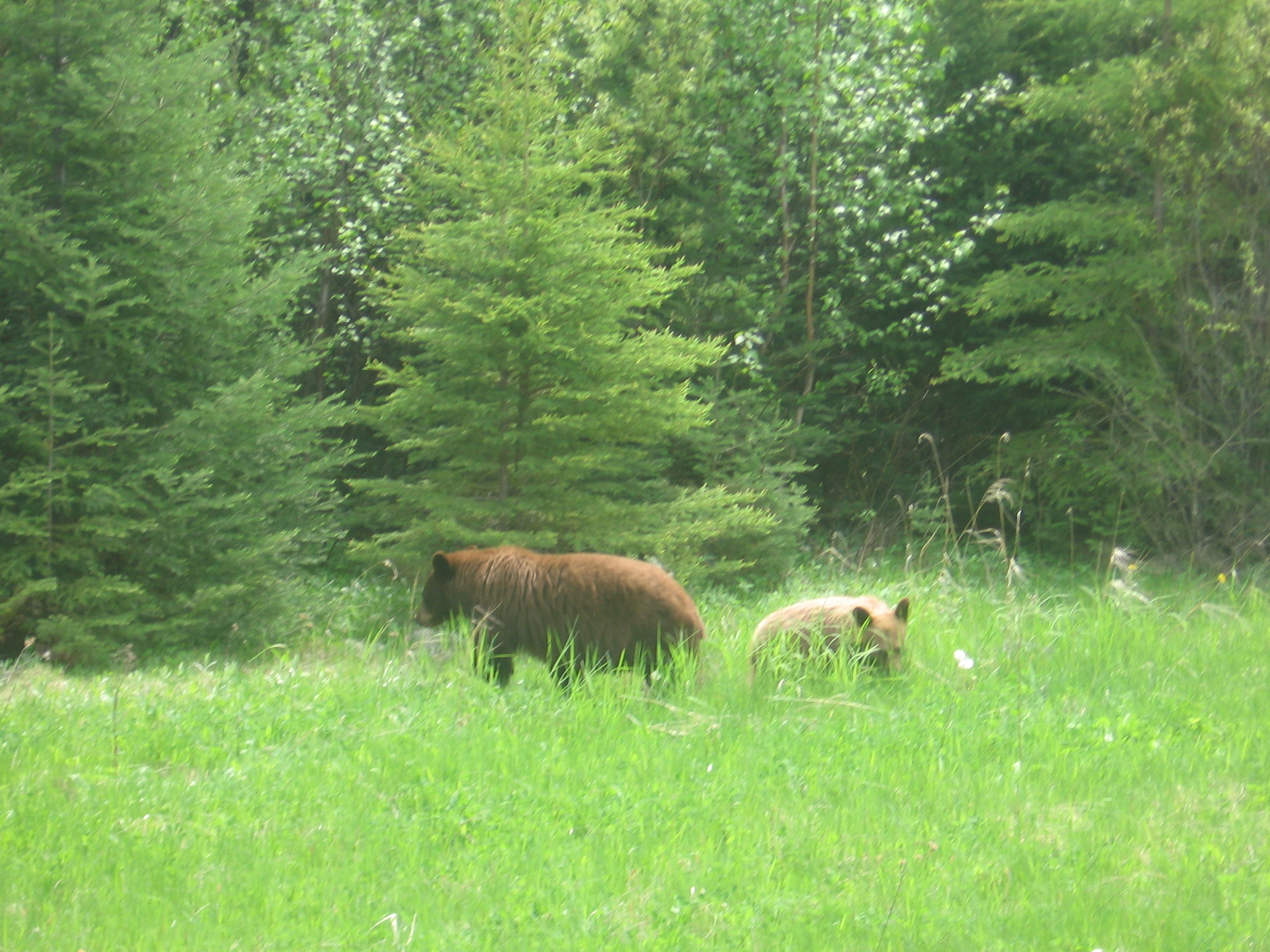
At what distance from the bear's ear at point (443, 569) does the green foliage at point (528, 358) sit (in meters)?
2.14

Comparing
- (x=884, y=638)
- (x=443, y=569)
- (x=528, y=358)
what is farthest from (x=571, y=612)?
(x=528, y=358)

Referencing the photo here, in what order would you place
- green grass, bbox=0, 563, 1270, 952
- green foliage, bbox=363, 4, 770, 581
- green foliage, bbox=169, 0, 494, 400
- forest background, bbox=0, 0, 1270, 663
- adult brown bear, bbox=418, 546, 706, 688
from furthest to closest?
1. green foliage, bbox=169, 0, 494, 400
2. green foliage, bbox=363, 4, 770, 581
3. forest background, bbox=0, 0, 1270, 663
4. adult brown bear, bbox=418, 546, 706, 688
5. green grass, bbox=0, 563, 1270, 952

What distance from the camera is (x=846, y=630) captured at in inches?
245

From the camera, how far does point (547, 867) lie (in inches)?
156

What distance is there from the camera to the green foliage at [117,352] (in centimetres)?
804

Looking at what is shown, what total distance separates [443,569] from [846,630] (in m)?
2.45

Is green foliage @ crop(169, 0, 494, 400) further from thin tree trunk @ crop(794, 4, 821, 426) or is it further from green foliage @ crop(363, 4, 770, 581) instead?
thin tree trunk @ crop(794, 4, 821, 426)

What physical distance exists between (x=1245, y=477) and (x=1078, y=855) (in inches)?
314

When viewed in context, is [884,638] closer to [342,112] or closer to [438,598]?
[438,598]

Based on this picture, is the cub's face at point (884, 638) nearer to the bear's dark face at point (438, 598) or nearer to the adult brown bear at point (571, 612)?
the adult brown bear at point (571, 612)

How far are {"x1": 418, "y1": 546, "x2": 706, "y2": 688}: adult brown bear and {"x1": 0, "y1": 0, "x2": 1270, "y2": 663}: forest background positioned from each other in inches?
92.4

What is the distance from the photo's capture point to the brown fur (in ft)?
20.4

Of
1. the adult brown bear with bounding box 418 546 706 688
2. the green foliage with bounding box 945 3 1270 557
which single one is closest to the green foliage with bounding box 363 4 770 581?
the adult brown bear with bounding box 418 546 706 688

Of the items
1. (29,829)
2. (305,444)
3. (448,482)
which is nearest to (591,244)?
(448,482)
